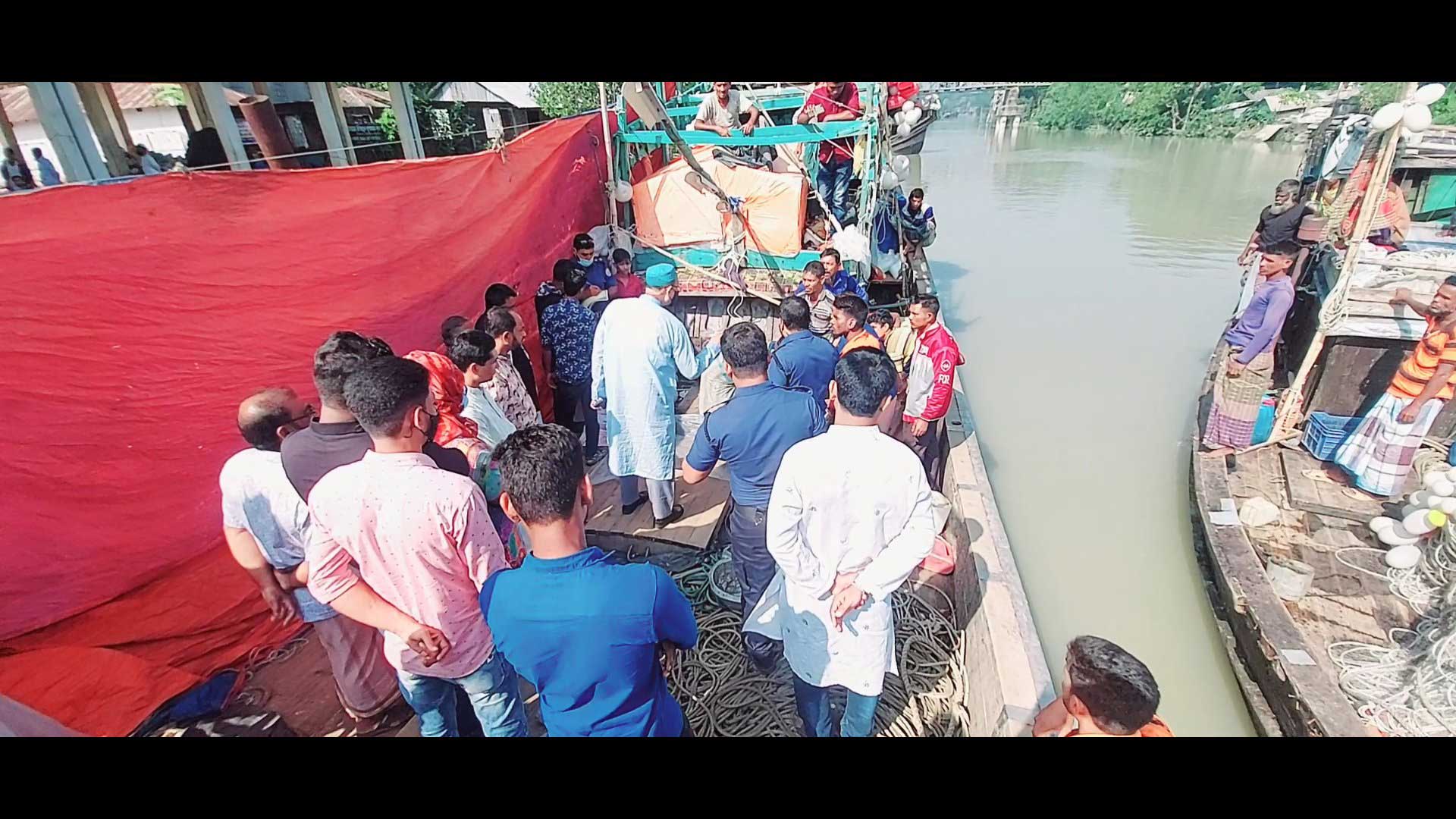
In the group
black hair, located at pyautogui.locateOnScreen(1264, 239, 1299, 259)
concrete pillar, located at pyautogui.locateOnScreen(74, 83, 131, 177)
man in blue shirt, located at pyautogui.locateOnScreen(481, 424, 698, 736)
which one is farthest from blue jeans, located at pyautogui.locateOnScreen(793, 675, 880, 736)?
concrete pillar, located at pyautogui.locateOnScreen(74, 83, 131, 177)

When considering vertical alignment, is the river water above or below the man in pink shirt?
below

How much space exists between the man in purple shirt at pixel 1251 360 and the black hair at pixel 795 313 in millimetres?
3330

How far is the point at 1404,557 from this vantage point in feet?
11.0

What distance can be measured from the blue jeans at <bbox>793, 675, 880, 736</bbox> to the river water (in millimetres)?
2270

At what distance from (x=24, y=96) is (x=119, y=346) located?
12.5m

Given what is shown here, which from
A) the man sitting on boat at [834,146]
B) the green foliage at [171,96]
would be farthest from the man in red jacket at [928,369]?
the green foliage at [171,96]

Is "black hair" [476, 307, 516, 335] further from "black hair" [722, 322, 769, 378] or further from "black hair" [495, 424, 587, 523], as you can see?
"black hair" [495, 424, 587, 523]

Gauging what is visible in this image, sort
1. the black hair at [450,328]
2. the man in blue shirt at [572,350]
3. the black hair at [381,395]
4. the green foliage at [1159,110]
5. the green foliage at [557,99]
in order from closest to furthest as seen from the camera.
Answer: the black hair at [381,395], the black hair at [450,328], the man in blue shirt at [572,350], the green foliage at [557,99], the green foliage at [1159,110]

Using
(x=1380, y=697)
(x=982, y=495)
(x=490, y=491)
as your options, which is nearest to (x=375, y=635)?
(x=490, y=491)

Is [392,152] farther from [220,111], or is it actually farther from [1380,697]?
[1380,697]

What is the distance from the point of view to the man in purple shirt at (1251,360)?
4109mm

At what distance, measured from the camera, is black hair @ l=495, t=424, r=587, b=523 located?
1.41 m

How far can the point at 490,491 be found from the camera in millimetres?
2195

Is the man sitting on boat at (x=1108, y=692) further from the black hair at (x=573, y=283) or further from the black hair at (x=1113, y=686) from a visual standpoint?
the black hair at (x=573, y=283)
